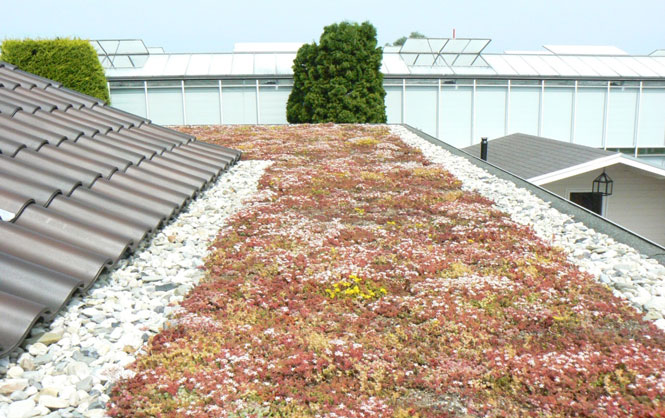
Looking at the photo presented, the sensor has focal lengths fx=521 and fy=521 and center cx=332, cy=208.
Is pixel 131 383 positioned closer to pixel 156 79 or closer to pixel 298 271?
pixel 298 271

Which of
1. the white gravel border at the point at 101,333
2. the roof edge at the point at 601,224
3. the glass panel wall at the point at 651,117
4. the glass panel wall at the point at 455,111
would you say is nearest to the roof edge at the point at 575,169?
the roof edge at the point at 601,224

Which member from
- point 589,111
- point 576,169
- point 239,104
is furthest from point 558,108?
point 239,104

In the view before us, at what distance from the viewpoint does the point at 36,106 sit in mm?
7473

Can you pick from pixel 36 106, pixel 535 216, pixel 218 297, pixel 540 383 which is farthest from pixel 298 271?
pixel 36 106

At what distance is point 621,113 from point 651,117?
153 cm

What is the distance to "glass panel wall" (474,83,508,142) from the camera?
79.3 ft

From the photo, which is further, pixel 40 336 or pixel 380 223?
pixel 380 223

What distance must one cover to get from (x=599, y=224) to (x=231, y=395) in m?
5.59

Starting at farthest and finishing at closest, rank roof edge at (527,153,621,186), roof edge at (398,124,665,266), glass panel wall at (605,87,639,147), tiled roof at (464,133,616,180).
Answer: glass panel wall at (605,87,639,147) < tiled roof at (464,133,616,180) < roof edge at (527,153,621,186) < roof edge at (398,124,665,266)

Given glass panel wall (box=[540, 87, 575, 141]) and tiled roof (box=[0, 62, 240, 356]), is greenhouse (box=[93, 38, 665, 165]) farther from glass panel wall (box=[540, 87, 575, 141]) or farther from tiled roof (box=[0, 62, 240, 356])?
tiled roof (box=[0, 62, 240, 356])

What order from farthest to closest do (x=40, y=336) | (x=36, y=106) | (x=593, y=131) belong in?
(x=593, y=131) → (x=36, y=106) → (x=40, y=336)

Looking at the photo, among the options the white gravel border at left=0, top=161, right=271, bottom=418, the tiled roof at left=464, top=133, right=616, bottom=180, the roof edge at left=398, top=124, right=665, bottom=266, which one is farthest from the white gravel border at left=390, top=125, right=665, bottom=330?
the tiled roof at left=464, top=133, right=616, bottom=180

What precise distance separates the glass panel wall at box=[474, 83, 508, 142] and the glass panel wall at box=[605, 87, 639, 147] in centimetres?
508

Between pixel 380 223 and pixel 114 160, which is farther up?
pixel 114 160
